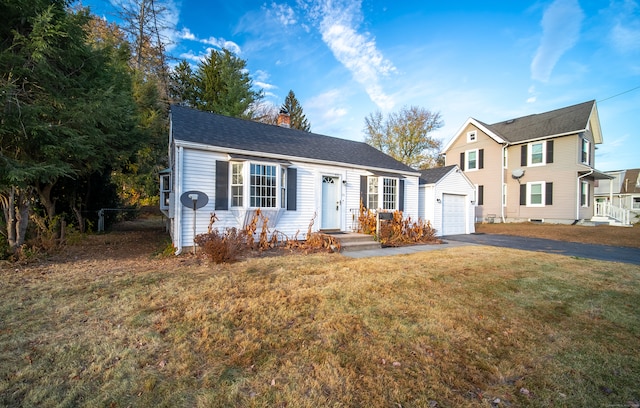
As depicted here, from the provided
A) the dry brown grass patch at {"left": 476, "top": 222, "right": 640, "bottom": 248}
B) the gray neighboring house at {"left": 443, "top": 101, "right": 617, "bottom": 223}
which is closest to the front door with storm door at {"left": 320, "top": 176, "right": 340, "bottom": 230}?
the dry brown grass patch at {"left": 476, "top": 222, "right": 640, "bottom": 248}

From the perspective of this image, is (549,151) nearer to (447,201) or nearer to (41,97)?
(447,201)

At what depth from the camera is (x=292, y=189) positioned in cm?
905

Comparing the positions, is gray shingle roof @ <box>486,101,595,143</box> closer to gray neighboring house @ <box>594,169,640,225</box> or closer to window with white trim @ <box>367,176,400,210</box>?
window with white trim @ <box>367,176,400,210</box>

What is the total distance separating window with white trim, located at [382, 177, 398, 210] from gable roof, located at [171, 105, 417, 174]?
2.07 ft

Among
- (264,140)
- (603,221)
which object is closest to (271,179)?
(264,140)

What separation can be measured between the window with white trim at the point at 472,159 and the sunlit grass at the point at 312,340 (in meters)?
16.8

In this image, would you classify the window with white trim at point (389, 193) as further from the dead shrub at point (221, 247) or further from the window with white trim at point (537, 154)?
the window with white trim at point (537, 154)

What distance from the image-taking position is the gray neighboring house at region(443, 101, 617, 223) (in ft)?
53.8

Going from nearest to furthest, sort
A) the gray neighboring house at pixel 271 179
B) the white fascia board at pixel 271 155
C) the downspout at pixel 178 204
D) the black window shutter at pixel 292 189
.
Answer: the downspout at pixel 178 204, the white fascia board at pixel 271 155, the gray neighboring house at pixel 271 179, the black window shutter at pixel 292 189

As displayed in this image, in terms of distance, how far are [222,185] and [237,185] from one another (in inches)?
16.7

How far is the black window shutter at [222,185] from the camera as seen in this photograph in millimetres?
7867

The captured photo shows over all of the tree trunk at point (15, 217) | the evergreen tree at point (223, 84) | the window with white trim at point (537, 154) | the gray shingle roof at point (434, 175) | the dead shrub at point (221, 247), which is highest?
the evergreen tree at point (223, 84)

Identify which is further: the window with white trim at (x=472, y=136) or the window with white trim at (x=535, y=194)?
the window with white trim at (x=472, y=136)

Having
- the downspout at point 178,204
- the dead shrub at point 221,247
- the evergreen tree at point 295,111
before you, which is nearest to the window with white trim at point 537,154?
the dead shrub at point 221,247
